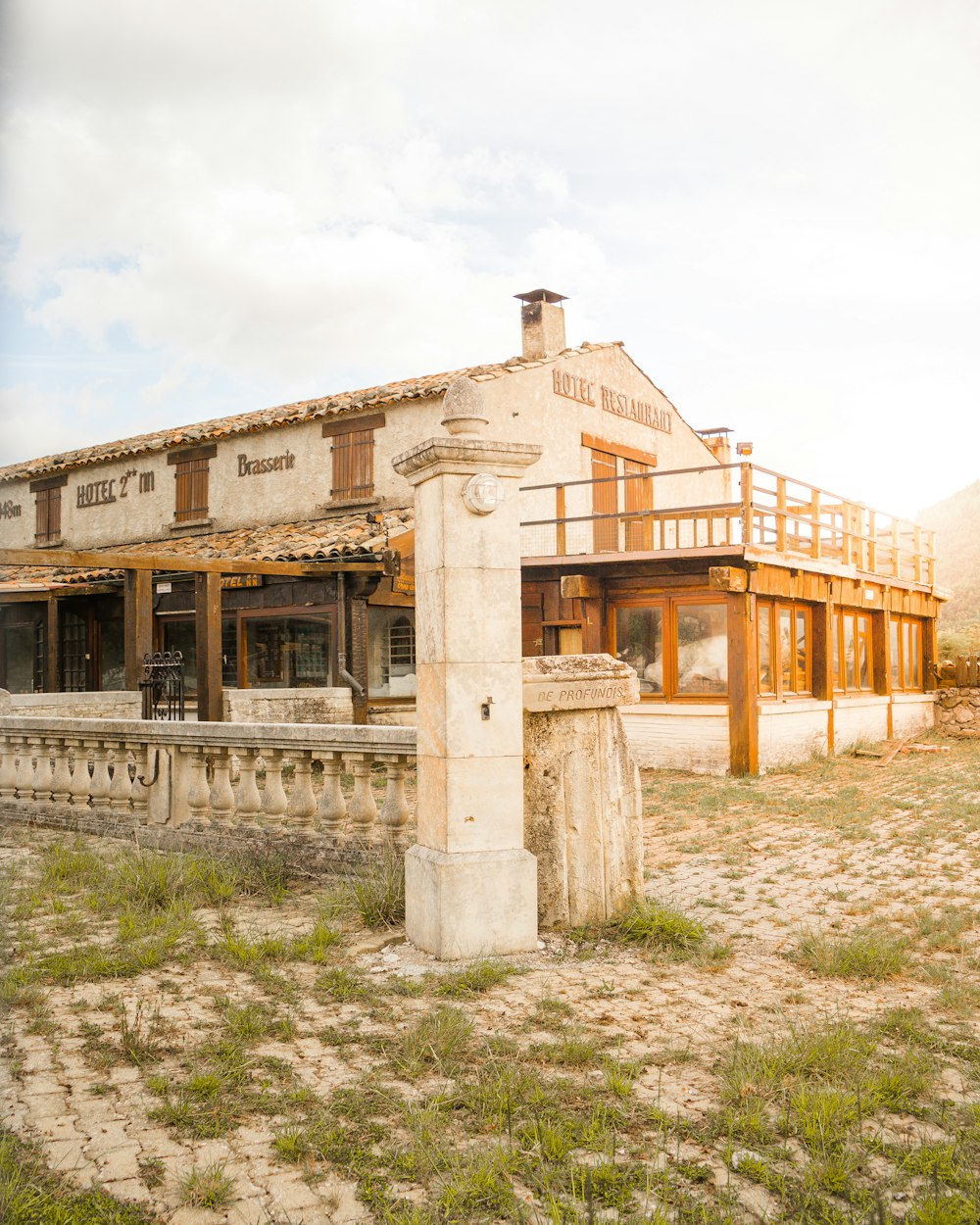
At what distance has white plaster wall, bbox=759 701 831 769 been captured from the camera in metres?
15.1

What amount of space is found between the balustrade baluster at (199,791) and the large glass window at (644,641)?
31.2 feet

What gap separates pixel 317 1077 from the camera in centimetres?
360

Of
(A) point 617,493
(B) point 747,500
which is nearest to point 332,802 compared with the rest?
(B) point 747,500

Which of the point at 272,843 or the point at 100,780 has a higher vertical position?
the point at 100,780

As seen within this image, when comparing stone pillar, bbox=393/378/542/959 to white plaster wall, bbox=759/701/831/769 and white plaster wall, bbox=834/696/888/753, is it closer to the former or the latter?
white plaster wall, bbox=759/701/831/769

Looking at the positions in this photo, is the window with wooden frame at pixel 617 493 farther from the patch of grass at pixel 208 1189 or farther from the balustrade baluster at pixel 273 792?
the patch of grass at pixel 208 1189

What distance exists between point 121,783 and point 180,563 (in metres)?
5.77

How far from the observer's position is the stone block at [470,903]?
5027mm

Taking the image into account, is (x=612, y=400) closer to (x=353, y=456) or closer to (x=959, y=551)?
(x=353, y=456)

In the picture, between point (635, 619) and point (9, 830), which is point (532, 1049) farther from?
point (635, 619)

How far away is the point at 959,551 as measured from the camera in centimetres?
5078

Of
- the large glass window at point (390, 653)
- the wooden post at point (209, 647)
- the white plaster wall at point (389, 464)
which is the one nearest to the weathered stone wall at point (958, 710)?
the white plaster wall at point (389, 464)

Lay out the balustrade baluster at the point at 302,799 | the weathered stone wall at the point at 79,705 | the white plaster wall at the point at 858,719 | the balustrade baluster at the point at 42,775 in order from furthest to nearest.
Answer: the white plaster wall at the point at 858,719, the weathered stone wall at the point at 79,705, the balustrade baluster at the point at 42,775, the balustrade baluster at the point at 302,799

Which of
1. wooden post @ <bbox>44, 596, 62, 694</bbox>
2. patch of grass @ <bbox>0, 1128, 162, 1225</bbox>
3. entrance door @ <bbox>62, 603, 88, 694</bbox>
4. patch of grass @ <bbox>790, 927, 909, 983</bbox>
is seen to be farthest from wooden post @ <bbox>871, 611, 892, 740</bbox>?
patch of grass @ <bbox>0, 1128, 162, 1225</bbox>
